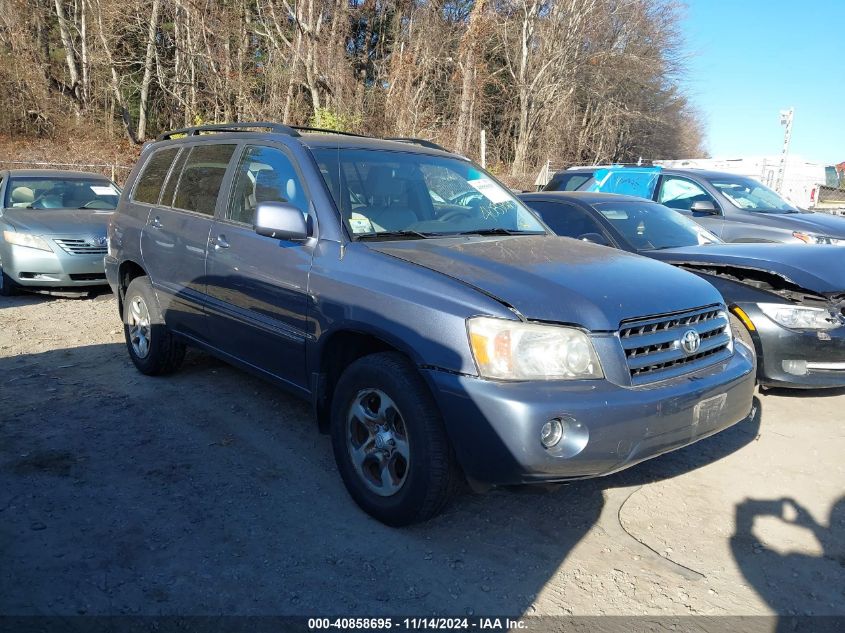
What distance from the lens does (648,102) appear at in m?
35.0

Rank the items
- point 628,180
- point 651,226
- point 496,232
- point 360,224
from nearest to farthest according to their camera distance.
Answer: point 360,224
point 496,232
point 651,226
point 628,180

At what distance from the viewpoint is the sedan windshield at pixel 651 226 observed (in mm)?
6066

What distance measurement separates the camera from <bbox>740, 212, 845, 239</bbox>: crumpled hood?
334 inches

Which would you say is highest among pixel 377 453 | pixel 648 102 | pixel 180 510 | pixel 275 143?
pixel 648 102

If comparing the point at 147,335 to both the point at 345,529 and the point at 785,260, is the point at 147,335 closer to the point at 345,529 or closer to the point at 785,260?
the point at 345,529

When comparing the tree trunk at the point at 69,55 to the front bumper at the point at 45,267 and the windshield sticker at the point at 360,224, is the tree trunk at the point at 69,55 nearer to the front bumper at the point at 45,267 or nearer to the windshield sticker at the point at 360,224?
the front bumper at the point at 45,267

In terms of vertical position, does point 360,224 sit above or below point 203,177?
below

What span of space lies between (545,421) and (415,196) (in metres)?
1.92

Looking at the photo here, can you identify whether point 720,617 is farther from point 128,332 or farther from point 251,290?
point 128,332

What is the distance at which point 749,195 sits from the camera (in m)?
9.41

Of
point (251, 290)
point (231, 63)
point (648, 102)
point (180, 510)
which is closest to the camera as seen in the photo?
point (180, 510)

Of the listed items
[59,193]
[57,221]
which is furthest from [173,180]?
[59,193]

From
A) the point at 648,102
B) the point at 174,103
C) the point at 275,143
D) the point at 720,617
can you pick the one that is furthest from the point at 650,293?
the point at 648,102

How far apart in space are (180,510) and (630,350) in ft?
7.55
